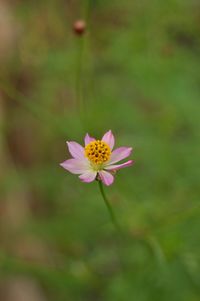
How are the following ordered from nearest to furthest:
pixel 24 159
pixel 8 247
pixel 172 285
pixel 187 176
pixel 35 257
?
pixel 172 285 → pixel 187 176 → pixel 8 247 → pixel 35 257 → pixel 24 159

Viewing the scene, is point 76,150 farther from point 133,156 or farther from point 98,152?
point 133,156

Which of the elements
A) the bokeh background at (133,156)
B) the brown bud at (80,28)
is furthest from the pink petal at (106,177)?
the brown bud at (80,28)

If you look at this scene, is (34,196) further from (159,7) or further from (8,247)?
(159,7)

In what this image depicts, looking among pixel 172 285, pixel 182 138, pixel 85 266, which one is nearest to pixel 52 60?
pixel 182 138

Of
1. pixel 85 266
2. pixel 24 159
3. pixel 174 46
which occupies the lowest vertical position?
pixel 85 266

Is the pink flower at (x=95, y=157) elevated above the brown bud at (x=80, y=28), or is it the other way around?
the brown bud at (x=80, y=28)

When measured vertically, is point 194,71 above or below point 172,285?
above

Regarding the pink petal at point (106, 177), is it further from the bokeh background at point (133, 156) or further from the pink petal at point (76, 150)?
the bokeh background at point (133, 156)
